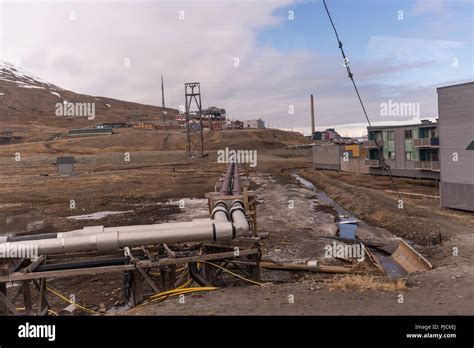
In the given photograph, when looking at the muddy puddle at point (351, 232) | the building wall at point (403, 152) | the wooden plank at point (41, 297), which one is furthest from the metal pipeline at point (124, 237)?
the building wall at point (403, 152)

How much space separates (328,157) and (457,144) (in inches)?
1831

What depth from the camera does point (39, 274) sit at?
32.9 ft

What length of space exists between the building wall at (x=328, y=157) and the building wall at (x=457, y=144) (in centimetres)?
4215

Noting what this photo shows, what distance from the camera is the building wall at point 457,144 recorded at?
30.6 meters

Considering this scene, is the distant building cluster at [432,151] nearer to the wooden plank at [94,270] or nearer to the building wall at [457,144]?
the building wall at [457,144]

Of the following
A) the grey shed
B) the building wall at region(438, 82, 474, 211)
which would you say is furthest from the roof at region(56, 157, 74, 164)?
the building wall at region(438, 82, 474, 211)

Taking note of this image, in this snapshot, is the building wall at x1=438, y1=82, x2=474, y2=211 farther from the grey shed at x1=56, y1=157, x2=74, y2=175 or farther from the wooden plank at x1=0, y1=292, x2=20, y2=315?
the grey shed at x1=56, y1=157, x2=74, y2=175

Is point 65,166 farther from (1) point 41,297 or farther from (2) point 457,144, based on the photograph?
(1) point 41,297

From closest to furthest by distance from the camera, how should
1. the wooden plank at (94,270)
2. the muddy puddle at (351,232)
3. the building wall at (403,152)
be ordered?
the wooden plank at (94,270)
the muddy puddle at (351,232)
the building wall at (403,152)

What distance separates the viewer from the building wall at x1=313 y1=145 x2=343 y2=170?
7550 cm

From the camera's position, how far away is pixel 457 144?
3170cm
